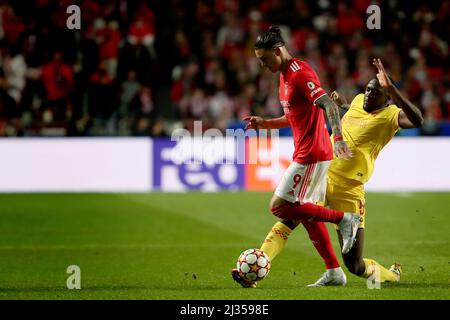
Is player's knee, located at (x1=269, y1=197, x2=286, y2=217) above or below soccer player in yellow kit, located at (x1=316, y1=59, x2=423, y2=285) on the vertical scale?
below

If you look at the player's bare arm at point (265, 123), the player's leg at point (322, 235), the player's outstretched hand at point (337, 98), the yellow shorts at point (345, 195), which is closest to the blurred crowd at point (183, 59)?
the player's bare arm at point (265, 123)

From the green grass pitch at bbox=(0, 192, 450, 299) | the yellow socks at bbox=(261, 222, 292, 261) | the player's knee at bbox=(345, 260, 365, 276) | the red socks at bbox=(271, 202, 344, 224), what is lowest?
the green grass pitch at bbox=(0, 192, 450, 299)

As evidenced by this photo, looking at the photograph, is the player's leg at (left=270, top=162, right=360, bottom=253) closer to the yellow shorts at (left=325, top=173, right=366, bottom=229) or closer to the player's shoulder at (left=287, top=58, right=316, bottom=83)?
the yellow shorts at (left=325, top=173, right=366, bottom=229)

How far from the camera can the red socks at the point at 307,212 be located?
8.00m

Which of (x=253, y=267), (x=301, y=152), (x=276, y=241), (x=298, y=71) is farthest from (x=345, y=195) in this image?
(x=298, y=71)

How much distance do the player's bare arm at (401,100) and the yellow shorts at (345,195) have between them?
0.75 m

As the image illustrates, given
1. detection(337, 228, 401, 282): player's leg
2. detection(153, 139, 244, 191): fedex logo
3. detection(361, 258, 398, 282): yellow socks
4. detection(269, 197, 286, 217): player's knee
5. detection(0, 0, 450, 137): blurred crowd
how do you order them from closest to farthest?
detection(269, 197, 286, 217): player's knee
detection(337, 228, 401, 282): player's leg
detection(361, 258, 398, 282): yellow socks
detection(153, 139, 244, 191): fedex logo
detection(0, 0, 450, 137): blurred crowd

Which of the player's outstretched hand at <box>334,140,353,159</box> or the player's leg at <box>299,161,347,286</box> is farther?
the player's leg at <box>299,161,347,286</box>

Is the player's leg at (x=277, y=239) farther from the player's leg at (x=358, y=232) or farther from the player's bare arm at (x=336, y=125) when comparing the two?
the player's bare arm at (x=336, y=125)

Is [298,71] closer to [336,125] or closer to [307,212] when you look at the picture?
[336,125]

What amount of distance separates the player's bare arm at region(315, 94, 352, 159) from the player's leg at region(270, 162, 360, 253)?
0.57m

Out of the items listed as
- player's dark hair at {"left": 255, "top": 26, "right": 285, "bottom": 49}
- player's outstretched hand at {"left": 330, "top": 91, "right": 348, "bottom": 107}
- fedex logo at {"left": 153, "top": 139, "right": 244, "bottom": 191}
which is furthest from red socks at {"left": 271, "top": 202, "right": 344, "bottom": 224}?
fedex logo at {"left": 153, "top": 139, "right": 244, "bottom": 191}

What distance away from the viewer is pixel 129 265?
9.69 m

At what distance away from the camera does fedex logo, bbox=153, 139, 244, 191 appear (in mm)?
17469
